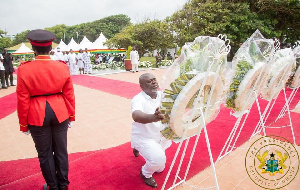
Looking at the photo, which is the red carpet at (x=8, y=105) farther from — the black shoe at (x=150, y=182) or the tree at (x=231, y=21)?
the tree at (x=231, y=21)

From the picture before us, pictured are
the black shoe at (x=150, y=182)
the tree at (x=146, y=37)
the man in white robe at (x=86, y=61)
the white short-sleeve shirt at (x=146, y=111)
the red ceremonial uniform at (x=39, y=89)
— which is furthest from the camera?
the tree at (x=146, y=37)

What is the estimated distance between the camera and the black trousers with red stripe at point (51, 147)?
2393 millimetres

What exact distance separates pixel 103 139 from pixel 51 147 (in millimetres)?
1997

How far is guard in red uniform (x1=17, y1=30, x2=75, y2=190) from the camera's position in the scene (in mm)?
2281

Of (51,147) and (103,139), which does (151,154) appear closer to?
(51,147)

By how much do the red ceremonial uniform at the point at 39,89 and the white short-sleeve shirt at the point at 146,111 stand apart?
2.75 feet

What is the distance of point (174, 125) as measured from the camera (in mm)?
1986

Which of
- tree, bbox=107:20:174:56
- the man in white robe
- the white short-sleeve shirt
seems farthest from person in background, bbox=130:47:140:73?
the white short-sleeve shirt

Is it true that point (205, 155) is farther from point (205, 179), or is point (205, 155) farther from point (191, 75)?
point (191, 75)

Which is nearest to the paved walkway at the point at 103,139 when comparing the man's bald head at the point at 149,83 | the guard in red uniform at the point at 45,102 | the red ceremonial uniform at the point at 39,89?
the man's bald head at the point at 149,83

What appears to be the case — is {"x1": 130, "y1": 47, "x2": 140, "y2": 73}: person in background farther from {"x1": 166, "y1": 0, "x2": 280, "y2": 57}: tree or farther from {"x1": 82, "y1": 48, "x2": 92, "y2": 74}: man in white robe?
{"x1": 166, "y1": 0, "x2": 280, "y2": 57}: tree

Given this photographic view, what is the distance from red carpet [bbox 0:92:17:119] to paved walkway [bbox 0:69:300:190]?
11.8 inches

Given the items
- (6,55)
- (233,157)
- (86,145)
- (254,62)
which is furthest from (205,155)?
(6,55)

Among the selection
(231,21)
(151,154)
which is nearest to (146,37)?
(231,21)
